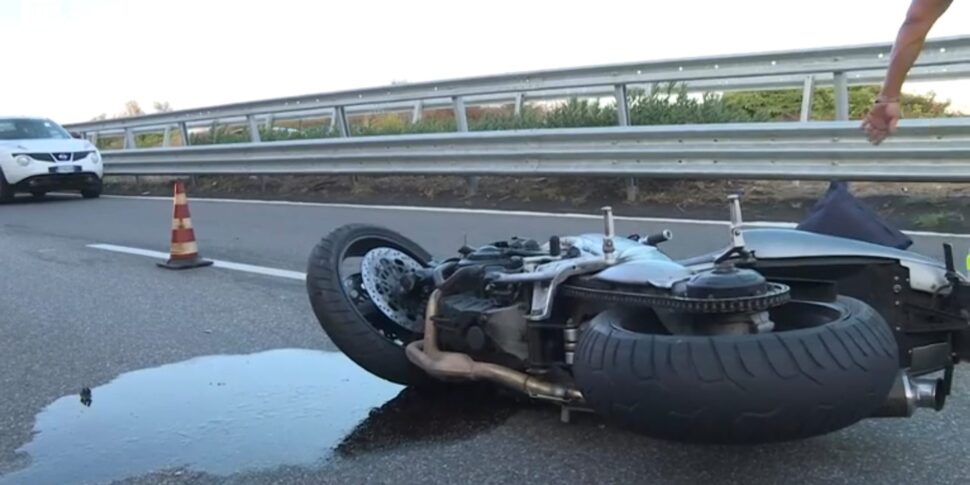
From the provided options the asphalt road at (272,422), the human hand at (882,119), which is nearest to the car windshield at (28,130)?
the asphalt road at (272,422)

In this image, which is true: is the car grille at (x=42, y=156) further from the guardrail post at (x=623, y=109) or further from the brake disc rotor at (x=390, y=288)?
the brake disc rotor at (x=390, y=288)

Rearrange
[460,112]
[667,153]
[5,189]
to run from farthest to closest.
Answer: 1. [5,189]
2. [460,112]
3. [667,153]

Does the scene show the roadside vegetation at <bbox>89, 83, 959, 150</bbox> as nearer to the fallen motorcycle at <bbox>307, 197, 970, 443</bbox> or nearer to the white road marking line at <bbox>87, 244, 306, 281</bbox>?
the white road marking line at <bbox>87, 244, 306, 281</bbox>

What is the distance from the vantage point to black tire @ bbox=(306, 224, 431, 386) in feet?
11.5

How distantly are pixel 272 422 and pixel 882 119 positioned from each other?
7.63 feet

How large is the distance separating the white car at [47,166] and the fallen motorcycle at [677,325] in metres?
13.0

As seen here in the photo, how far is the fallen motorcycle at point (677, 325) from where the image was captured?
2.30 meters

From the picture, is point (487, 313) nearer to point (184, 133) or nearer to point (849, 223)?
point (849, 223)

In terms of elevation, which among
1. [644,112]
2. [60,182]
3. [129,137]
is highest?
[129,137]

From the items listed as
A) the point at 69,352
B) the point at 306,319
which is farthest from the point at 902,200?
the point at 69,352

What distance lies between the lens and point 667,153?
8703 millimetres

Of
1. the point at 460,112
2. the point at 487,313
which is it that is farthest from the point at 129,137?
the point at 487,313

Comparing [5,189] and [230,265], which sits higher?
[5,189]

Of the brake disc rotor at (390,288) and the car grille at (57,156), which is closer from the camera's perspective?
the brake disc rotor at (390,288)
